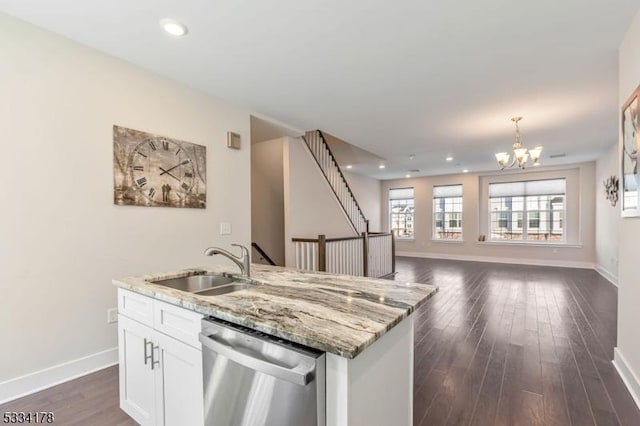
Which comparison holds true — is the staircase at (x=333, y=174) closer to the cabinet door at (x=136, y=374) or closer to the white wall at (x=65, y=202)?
the white wall at (x=65, y=202)

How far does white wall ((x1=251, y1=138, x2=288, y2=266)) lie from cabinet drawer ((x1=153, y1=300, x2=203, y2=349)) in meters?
3.74

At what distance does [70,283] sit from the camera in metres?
2.35

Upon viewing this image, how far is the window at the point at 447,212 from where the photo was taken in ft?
30.5

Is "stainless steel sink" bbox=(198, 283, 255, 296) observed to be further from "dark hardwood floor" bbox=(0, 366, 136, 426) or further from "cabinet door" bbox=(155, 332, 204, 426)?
"dark hardwood floor" bbox=(0, 366, 136, 426)

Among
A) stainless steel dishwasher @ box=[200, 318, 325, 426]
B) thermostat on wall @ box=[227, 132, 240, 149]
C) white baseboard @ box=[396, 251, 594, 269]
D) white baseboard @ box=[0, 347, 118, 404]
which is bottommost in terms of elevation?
white baseboard @ box=[396, 251, 594, 269]

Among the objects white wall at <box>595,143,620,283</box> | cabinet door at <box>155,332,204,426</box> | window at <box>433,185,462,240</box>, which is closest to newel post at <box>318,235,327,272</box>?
cabinet door at <box>155,332,204,426</box>

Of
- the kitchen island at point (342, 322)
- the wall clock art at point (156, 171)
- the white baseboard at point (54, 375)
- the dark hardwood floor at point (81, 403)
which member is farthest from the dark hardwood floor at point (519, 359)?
the wall clock art at point (156, 171)

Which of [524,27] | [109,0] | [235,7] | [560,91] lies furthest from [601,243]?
[109,0]

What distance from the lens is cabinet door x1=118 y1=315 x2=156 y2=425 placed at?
5.39ft

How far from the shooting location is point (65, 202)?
2.32 m

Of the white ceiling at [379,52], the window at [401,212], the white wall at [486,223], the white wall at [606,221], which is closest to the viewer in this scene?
the white ceiling at [379,52]

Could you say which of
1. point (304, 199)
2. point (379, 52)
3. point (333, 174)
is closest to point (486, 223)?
point (333, 174)

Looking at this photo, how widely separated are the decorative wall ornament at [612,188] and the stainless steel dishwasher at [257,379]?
7.05 metres

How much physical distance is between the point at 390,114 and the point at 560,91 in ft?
6.09
